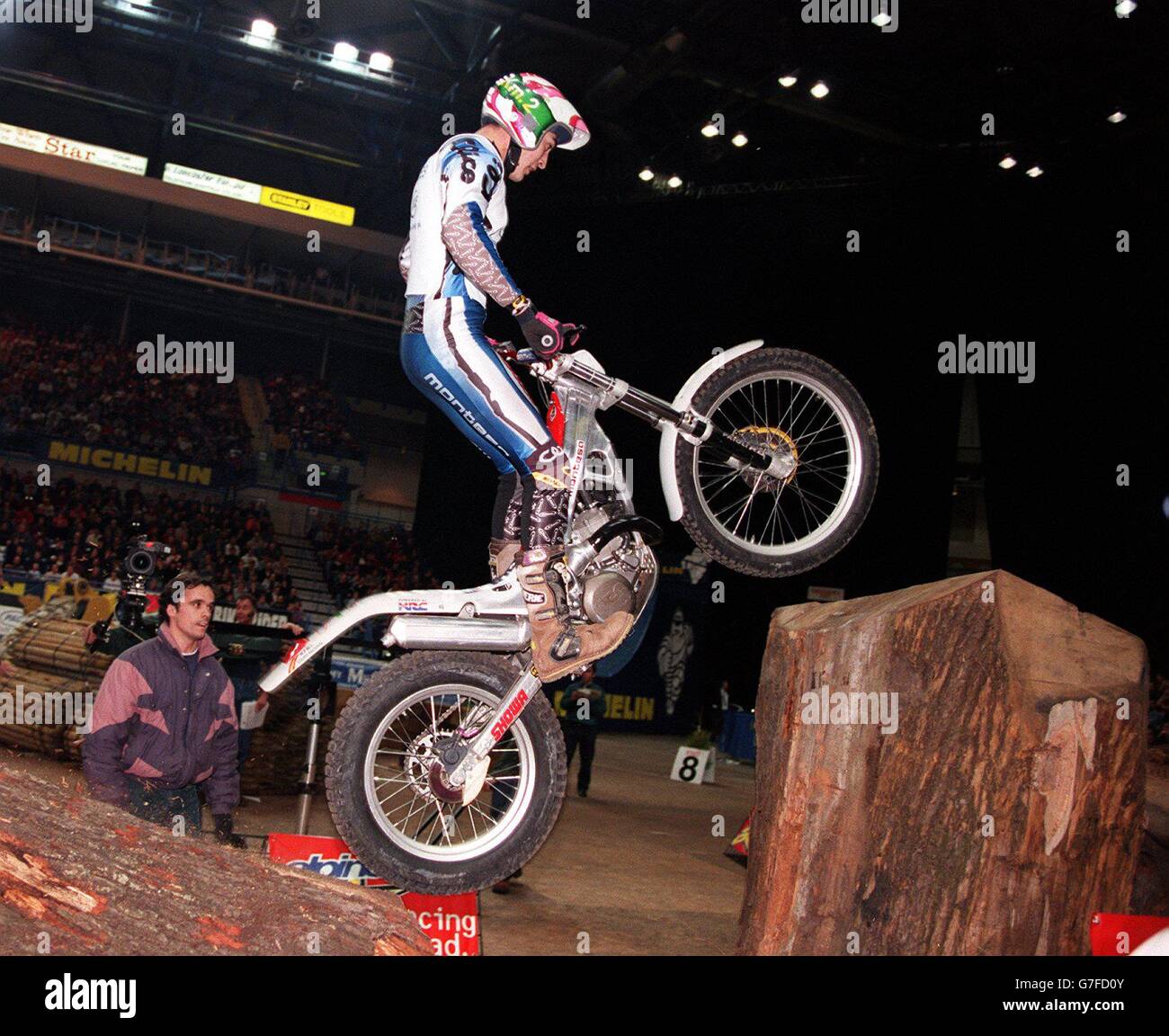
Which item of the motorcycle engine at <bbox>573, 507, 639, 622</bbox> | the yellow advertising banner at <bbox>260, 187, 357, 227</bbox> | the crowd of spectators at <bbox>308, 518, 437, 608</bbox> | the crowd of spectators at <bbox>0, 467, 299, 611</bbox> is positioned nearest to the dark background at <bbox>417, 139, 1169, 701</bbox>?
the crowd of spectators at <bbox>308, 518, 437, 608</bbox>

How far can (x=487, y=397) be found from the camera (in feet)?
11.8

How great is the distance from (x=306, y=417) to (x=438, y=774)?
21857 millimetres

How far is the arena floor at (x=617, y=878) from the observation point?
6871 millimetres

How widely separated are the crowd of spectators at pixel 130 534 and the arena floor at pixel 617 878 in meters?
7.11

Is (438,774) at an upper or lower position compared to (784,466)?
lower

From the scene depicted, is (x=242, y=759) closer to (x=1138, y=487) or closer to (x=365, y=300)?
(x=1138, y=487)

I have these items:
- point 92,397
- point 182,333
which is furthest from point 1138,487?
point 182,333

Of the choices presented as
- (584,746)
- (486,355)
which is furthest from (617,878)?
(486,355)

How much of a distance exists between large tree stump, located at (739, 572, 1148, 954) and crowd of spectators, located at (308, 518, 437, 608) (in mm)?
14613

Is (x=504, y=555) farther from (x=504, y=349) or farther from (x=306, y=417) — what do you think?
(x=306, y=417)

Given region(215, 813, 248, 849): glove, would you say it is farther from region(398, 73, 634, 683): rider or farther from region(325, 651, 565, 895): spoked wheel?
region(398, 73, 634, 683): rider

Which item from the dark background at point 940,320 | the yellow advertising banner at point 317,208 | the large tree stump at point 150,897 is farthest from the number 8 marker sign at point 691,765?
the yellow advertising banner at point 317,208

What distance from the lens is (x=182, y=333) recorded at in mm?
25453

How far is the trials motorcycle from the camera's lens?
11.1 ft
